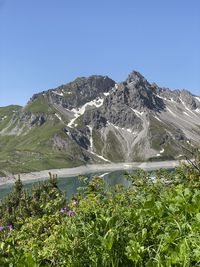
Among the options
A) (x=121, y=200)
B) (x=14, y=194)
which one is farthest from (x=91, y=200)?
(x=14, y=194)

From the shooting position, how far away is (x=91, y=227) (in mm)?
5297

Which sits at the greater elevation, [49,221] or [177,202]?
[177,202]

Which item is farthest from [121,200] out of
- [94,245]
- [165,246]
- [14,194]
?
[14,194]

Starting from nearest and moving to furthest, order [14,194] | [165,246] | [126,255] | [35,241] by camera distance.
→ [165,246] < [126,255] < [35,241] < [14,194]

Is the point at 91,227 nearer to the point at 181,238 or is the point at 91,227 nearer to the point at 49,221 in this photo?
the point at 181,238

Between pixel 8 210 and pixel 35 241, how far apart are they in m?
43.3

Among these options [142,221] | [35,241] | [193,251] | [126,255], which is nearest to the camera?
[193,251]

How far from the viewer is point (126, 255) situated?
188 inches

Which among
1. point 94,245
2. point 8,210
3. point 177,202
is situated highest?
point 177,202

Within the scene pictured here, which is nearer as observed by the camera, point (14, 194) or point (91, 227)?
point (91, 227)

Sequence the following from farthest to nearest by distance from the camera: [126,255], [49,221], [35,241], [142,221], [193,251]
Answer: [49,221], [35,241], [142,221], [126,255], [193,251]

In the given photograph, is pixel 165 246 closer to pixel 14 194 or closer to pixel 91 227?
pixel 91 227

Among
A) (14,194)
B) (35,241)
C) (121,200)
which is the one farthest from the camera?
(14,194)

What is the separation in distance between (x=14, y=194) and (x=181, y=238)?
45894 millimetres
